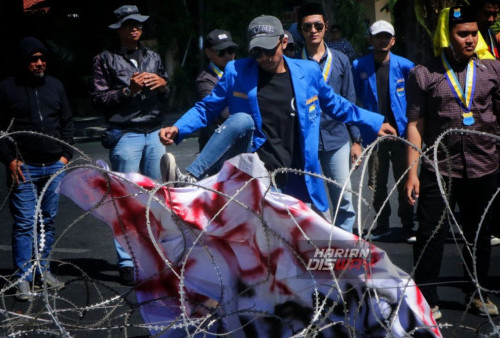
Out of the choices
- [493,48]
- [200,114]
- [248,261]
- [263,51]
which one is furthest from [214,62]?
[248,261]

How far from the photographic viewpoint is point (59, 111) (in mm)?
5926

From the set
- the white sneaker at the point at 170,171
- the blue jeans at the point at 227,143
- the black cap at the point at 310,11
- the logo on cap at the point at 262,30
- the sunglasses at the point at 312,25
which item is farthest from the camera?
the black cap at the point at 310,11

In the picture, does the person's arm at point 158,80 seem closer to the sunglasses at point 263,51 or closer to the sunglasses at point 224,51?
the sunglasses at point 224,51

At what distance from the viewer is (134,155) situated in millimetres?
5922

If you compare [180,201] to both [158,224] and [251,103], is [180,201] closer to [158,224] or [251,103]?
[158,224]

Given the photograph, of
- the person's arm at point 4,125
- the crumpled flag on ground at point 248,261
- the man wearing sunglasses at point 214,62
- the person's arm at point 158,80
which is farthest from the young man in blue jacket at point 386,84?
the crumpled flag on ground at point 248,261

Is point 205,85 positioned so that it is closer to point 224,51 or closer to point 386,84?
point 224,51

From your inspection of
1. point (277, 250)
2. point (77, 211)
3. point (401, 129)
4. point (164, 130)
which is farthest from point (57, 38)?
point (277, 250)

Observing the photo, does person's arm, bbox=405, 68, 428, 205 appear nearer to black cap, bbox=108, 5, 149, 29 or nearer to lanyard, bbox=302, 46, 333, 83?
lanyard, bbox=302, 46, 333, 83

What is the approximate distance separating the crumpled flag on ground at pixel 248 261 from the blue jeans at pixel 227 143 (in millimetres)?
791

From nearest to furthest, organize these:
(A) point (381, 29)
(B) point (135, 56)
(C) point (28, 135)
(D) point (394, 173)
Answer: (C) point (28, 135) < (B) point (135, 56) < (A) point (381, 29) < (D) point (394, 173)

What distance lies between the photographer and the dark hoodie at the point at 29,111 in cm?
566

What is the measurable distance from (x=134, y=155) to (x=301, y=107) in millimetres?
1659

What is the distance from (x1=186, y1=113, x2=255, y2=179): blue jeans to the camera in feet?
14.5
